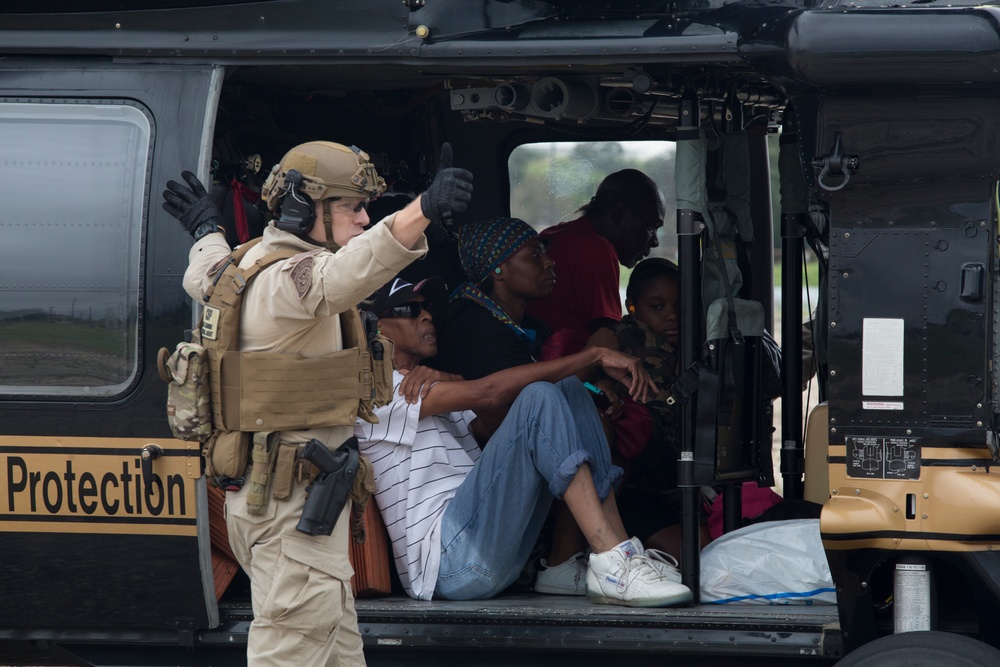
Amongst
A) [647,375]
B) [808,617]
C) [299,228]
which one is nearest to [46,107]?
[299,228]

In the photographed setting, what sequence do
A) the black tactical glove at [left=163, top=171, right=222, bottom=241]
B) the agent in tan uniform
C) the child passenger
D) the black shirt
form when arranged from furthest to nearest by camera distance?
the child passenger
the black shirt
the black tactical glove at [left=163, top=171, right=222, bottom=241]
the agent in tan uniform

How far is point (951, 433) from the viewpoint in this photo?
11.5ft

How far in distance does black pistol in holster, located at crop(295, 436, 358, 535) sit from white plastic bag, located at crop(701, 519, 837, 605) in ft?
4.10

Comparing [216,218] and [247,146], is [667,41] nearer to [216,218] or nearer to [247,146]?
[216,218]

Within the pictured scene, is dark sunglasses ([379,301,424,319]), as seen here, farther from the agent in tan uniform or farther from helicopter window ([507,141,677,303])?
helicopter window ([507,141,677,303])

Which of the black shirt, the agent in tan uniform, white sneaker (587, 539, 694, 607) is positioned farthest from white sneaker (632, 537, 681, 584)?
the agent in tan uniform

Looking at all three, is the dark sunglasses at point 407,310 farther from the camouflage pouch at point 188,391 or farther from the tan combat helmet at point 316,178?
the camouflage pouch at point 188,391

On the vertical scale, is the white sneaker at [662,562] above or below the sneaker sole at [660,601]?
above

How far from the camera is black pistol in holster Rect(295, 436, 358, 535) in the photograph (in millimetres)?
3549

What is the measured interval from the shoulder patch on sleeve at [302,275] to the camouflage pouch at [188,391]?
398mm

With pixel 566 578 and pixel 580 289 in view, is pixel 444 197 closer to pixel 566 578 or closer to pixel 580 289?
pixel 566 578

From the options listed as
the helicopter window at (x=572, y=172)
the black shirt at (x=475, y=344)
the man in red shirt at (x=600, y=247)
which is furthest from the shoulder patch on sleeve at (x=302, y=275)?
the helicopter window at (x=572, y=172)

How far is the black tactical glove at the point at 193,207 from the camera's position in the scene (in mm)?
3877

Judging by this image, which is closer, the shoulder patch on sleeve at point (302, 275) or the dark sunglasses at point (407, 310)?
the shoulder patch on sleeve at point (302, 275)
